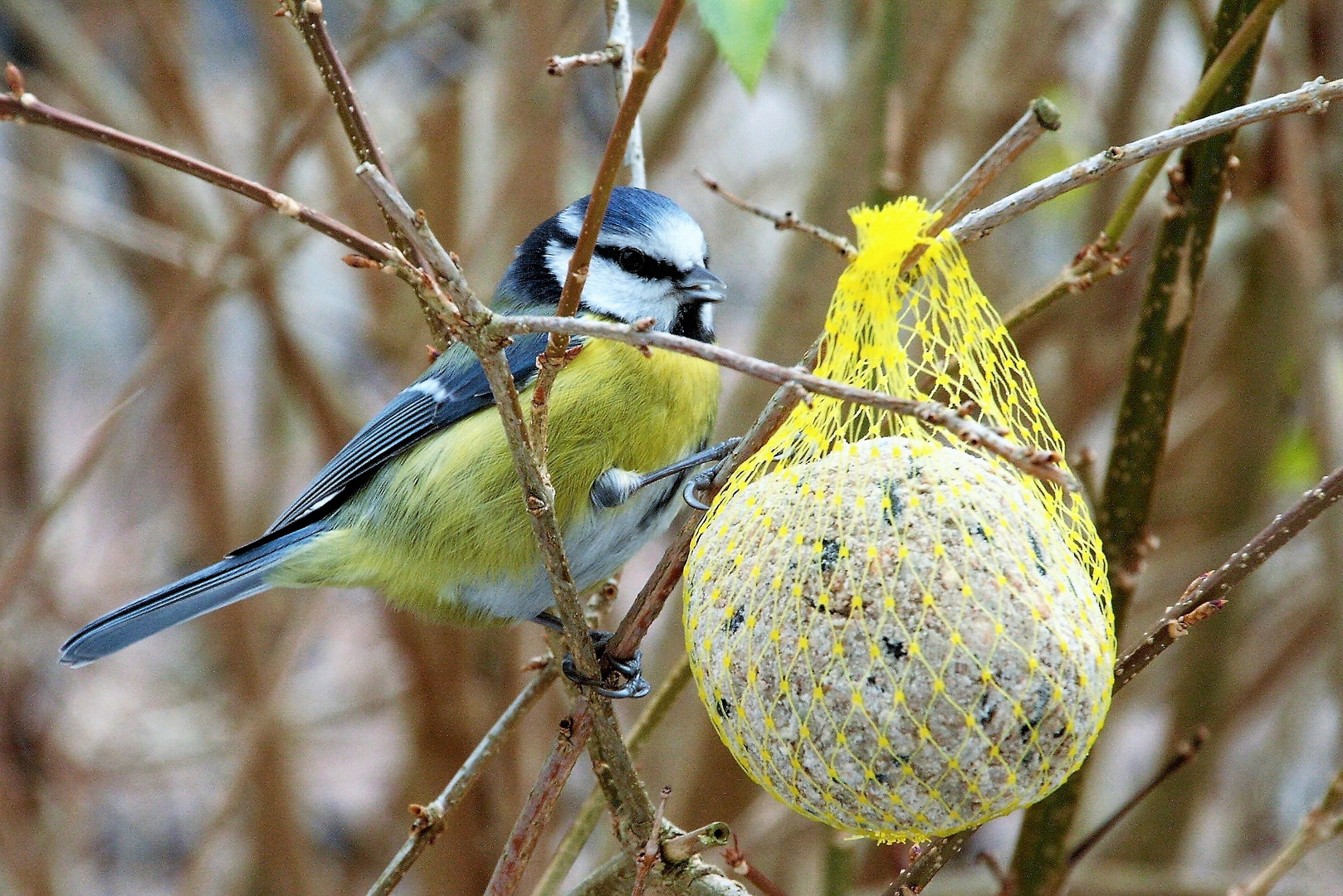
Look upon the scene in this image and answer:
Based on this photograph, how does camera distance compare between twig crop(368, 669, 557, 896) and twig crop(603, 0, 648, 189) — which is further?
twig crop(603, 0, 648, 189)

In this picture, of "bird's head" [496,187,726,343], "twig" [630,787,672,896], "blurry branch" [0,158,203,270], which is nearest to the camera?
"twig" [630,787,672,896]

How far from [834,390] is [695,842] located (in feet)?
1.80

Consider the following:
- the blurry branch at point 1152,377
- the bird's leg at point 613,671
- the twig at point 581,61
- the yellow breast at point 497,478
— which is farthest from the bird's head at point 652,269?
the blurry branch at point 1152,377

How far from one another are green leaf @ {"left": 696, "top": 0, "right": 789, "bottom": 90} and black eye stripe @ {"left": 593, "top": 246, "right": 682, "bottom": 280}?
1.08 meters

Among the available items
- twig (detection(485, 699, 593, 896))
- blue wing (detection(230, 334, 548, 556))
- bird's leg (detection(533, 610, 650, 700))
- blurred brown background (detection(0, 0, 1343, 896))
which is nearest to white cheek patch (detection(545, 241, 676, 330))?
blue wing (detection(230, 334, 548, 556))

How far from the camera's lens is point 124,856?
5.06 meters

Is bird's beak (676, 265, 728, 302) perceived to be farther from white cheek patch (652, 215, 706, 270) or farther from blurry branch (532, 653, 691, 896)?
blurry branch (532, 653, 691, 896)

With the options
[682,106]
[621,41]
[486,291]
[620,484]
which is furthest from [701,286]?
[682,106]

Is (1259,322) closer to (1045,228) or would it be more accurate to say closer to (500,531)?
(1045,228)

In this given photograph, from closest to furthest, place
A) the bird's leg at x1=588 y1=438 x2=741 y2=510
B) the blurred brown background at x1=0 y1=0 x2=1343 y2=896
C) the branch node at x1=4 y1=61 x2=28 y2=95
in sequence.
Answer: the branch node at x1=4 y1=61 x2=28 y2=95 < the bird's leg at x1=588 y1=438 x2=741 y2=510 < the blurred brown background at x1=0 y1=0 x2=1343 y2=896

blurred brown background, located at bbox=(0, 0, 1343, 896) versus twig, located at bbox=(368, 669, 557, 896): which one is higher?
blurred brown background, located at bbox=(0, 0, 1343, 896)

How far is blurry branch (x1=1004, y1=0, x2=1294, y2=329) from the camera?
4.75ft

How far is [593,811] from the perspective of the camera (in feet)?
5.49

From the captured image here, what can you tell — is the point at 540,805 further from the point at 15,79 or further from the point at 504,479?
the point at 15,79
